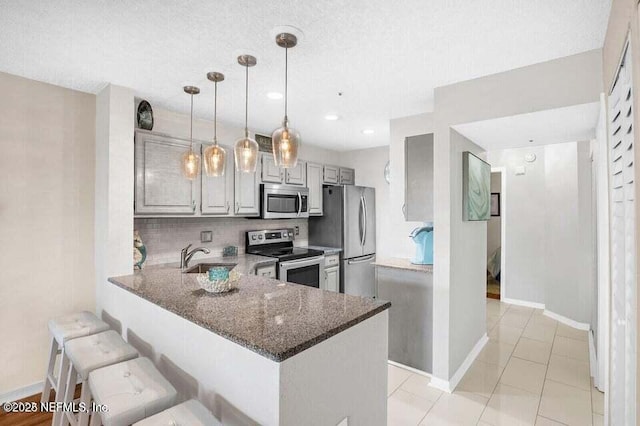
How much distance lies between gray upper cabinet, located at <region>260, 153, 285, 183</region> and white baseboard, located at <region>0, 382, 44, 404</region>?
8.68ft

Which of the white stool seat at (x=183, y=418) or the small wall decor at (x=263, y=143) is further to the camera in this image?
the small wall decor at (x=263, y=143)

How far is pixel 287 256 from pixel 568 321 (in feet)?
11.9

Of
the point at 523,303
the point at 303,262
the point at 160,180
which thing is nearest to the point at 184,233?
the point at 160,180

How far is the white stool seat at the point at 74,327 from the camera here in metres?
2.01

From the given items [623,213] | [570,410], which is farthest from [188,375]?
[570,410]

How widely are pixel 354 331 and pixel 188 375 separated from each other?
35.7 inches

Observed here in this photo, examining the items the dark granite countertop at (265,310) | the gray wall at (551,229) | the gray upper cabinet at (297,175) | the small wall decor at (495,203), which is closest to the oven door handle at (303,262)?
the gray upper cabinet at (297,175)

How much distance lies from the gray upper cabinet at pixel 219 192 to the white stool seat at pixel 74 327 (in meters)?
1.31

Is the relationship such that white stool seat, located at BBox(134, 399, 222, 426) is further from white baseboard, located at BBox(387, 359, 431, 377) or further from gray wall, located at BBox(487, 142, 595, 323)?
gray wall, located at BBox(487, 142, 595, 323)

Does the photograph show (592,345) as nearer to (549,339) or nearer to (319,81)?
(549,339)

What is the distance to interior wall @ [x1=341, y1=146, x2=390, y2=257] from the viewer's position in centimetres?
470

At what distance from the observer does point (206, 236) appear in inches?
140

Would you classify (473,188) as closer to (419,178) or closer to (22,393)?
(419,178)

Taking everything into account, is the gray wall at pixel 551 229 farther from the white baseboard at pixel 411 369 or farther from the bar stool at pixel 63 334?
the bar stool at pixel 63 334
